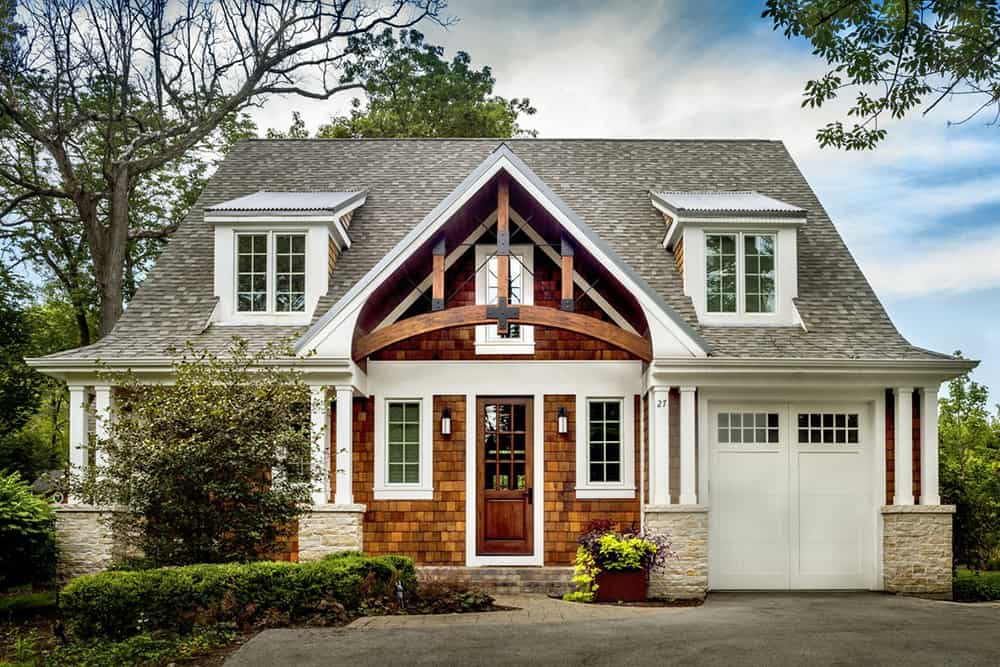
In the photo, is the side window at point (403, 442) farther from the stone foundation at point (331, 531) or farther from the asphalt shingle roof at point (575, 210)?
the asphalt shingle roof at point (575, 210)

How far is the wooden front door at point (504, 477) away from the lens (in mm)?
13898

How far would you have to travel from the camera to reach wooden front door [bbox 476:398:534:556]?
1390 cm

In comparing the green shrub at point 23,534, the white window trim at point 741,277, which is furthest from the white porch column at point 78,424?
the white window trim at point 741,277

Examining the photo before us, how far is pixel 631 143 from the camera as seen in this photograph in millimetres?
17938

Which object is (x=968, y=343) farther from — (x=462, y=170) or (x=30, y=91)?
(x=30, y=91)

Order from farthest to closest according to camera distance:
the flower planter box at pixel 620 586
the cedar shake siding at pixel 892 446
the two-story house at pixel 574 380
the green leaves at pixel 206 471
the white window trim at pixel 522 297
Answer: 1. the white window trim at pixel 522 297
2. the cedar shake siding at pixel 892 446
3. the two-story house at pixel 574 380
4. the flower planter box at pixel 620 586
5. the green leaves at pixel 206 471

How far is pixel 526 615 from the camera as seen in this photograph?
35.0 feet

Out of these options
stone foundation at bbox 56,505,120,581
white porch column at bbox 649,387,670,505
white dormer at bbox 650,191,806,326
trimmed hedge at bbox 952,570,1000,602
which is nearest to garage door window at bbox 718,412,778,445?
white porch column at bbox 649,387,670,505

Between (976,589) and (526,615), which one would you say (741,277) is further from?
(526,615)

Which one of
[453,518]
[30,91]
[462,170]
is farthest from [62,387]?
[453,518]

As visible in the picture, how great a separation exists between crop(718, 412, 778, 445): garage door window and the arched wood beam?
171 centimetres

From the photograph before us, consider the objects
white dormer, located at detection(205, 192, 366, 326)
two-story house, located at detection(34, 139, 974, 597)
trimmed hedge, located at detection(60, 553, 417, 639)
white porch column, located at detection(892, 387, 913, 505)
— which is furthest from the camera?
white dormer, located at detection(205, 192, 366, 326)

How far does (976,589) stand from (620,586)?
17.6 feet

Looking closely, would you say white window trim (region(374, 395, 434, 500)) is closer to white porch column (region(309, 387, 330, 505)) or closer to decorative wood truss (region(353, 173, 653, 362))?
white porch column (region(309, 387, 330, 505))
